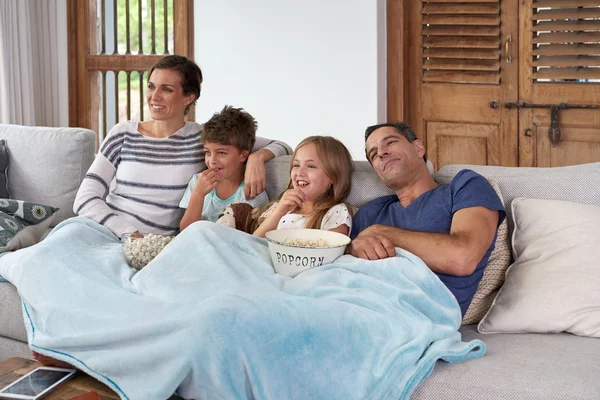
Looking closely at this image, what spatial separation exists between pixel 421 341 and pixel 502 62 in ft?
8.03

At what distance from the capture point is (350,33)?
4.02 metres

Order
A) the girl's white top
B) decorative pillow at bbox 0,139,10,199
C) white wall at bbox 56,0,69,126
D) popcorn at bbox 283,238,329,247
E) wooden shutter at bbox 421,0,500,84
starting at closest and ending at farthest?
popcorn at bbox 283,238,329,247
the girl's white top
decorative pillow at bbox 0,139,10,199
wooden shutter at bbox 421,0,500,84
white wall at bbox 56,0,69,126

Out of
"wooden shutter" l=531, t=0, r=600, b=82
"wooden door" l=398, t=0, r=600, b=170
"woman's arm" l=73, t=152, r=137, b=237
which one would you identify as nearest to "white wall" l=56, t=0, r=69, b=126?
"wooden door" l=398, t=0, r=600, b=170

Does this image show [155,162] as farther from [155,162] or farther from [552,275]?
[552,275]

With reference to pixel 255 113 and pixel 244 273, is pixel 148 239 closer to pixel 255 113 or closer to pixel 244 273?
pixel 244 273

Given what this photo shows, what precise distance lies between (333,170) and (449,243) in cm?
54

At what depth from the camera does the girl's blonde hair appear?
2453mm

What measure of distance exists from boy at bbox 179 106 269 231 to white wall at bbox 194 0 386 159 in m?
1.37

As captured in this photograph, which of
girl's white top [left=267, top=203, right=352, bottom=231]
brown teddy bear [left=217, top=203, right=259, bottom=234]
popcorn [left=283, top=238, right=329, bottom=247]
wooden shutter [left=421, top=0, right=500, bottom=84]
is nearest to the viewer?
popcorn [left=283, top=238, right=329, bottom=247]

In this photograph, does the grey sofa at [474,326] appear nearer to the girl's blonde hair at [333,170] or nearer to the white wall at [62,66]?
the girl's blonde hair at [333,170]

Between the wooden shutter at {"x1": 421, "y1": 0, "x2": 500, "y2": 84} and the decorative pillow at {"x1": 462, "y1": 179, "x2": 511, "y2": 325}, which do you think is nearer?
the decorative pillow at {"x1": 462, "y1": 179, "x2": 511, "y2": 325}

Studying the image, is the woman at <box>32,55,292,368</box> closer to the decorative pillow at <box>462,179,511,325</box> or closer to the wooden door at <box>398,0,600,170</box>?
the decorative pillow at <box>462,179,511,325</box>

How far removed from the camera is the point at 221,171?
→ 2703 millimetres

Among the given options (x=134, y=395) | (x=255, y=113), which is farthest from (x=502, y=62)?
(x=134, y=395)
